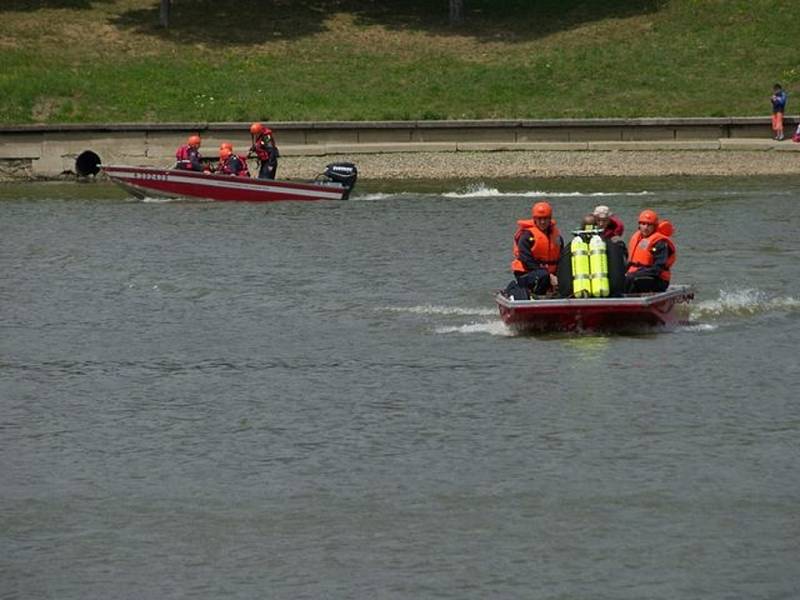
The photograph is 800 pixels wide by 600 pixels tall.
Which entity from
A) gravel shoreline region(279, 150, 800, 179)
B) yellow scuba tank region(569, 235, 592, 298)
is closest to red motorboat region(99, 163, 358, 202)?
gravel shoreline region(279, 150, 800, 179)

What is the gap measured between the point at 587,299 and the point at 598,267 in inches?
16.6

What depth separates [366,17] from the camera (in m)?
67.2

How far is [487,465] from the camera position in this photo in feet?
60.2

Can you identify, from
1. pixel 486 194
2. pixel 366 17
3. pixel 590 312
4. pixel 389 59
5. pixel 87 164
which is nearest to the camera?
pixel 590 312

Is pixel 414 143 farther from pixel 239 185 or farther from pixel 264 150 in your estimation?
pixel 239 185

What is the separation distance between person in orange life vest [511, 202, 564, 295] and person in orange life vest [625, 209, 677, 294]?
0.99m

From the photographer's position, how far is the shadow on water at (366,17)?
64.6 metres

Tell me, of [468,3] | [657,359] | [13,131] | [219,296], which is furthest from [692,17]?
[657,359]

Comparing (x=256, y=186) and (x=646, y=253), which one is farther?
(x=256, y=186)

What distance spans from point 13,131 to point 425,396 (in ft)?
114

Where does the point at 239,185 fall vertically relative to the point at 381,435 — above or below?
above

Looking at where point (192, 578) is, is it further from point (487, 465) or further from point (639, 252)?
point (639, 252)

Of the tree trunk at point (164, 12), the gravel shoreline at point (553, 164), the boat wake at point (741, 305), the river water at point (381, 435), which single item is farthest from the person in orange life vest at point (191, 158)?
the tree trunk at point (164, 12)

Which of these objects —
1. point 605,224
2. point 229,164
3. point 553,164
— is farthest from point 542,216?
point 553,164
